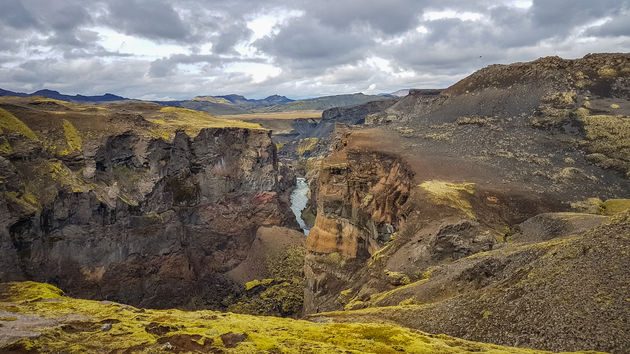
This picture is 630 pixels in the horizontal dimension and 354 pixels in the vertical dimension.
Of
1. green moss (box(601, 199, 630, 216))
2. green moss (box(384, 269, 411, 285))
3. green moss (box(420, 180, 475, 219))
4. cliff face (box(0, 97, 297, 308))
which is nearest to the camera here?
green moss (box(384, 269, 411, 285))

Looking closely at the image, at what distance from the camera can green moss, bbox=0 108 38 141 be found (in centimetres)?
5394

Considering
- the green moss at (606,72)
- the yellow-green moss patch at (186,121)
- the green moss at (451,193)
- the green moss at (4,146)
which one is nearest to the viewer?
the green moss at (451,193)

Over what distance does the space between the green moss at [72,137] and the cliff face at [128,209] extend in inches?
5.4

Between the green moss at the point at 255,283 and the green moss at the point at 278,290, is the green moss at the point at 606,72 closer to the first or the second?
the green moss at the point at 278,290

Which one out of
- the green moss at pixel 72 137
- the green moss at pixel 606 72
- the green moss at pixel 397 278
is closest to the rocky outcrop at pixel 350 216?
the green moss at pixel 397 278

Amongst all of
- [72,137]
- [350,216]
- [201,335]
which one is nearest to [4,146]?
[72,137]

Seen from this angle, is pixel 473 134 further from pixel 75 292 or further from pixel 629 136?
pixel 75 292

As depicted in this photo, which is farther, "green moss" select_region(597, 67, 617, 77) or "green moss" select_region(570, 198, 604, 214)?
"green moss" select_region(597, 67, 617, 77)

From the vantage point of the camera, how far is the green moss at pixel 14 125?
5394 centimetres

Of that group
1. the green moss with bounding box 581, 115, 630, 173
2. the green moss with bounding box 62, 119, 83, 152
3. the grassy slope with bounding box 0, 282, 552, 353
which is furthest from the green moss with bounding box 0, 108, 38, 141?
the green moss with bounding box 581, 115, 630, 173

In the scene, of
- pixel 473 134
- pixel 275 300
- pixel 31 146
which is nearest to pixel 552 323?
pixel 275 300

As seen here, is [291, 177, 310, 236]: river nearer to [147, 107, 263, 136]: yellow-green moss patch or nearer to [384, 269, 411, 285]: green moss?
[147, 107, 263, 136]: yellow-green moss patch

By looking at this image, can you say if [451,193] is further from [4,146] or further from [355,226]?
[4,146]

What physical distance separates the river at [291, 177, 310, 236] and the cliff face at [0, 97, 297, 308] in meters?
22.6
